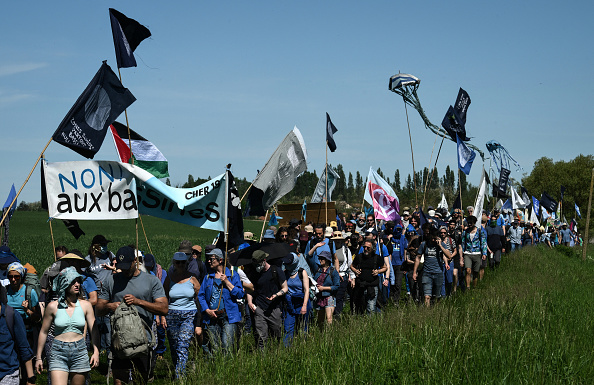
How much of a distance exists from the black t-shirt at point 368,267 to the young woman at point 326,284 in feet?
3.90

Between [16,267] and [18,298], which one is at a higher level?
[16,267]

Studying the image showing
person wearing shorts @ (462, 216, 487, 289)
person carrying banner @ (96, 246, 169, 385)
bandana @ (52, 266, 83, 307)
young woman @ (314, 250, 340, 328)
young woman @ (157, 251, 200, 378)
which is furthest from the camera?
person wearing shorts @ (462, 216, 487, 289)

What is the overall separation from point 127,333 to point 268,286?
101 inches

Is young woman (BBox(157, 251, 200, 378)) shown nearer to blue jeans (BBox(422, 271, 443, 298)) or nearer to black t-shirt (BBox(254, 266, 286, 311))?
black t-shirt (BBox(254, 266, 286, 311))

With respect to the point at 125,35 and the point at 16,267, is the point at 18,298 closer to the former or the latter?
the point at 16,267

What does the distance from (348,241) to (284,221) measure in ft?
24.9

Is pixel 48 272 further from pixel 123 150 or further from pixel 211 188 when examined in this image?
pixel 123 150

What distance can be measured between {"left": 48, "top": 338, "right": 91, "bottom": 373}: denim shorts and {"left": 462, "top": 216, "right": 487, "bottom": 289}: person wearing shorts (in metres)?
11.4

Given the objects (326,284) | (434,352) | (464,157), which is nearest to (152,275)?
(434,352)

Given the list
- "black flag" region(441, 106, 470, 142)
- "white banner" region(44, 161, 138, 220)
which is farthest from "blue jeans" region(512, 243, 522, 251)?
"white banner" region(44, 161, 138, 220)

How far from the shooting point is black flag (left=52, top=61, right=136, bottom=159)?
8.98 metres

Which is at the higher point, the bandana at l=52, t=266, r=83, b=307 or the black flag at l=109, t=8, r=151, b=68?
the black flag at l=109, t=8, r=151, b=68

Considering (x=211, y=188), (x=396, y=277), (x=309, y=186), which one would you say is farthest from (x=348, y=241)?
(x=309, y=186)

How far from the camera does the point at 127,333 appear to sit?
7355 millimetres
